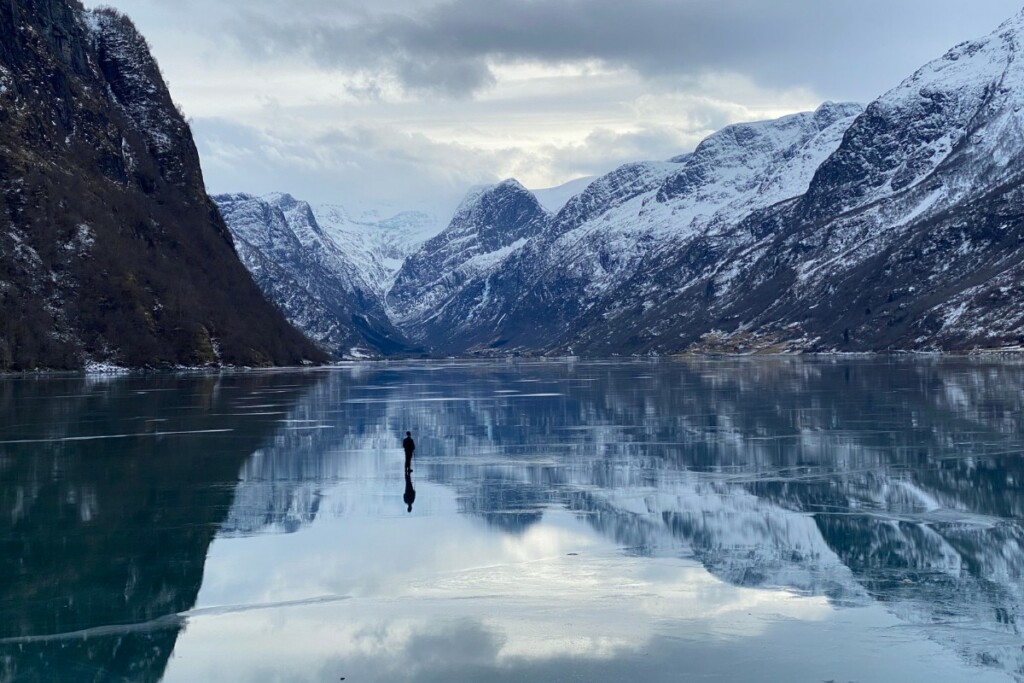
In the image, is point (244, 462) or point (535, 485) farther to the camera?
point (244, 462)

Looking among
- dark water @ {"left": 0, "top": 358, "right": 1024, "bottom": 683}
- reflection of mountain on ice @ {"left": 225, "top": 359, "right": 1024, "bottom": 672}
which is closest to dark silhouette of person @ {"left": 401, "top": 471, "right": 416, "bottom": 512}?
dark water @ {"left": 0, "top": 358, "right": 1024, "bottom": 683}

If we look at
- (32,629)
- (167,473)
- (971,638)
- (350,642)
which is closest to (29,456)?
(167,473)

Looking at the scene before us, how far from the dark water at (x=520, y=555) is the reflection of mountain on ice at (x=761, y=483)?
0.20 meters

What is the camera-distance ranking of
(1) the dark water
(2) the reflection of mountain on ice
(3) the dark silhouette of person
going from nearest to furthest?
(1) the dark water
(2) the reflection of mountain on ice
(3) the dark silhouette of person

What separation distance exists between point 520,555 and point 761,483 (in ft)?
56.5

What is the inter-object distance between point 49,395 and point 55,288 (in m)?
84.6

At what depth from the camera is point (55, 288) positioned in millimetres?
199250

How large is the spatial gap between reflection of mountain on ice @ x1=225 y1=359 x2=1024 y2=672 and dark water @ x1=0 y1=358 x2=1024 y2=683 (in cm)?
20

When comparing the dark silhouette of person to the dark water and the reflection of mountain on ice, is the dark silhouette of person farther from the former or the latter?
the reflection of mountain on ice

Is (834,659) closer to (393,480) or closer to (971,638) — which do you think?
(971,638)

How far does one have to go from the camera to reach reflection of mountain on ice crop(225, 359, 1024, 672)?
33031mm

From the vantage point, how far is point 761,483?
5112 centimetres

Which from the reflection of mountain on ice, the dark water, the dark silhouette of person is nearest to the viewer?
the dark water

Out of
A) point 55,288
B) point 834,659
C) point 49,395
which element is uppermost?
point 55,288
